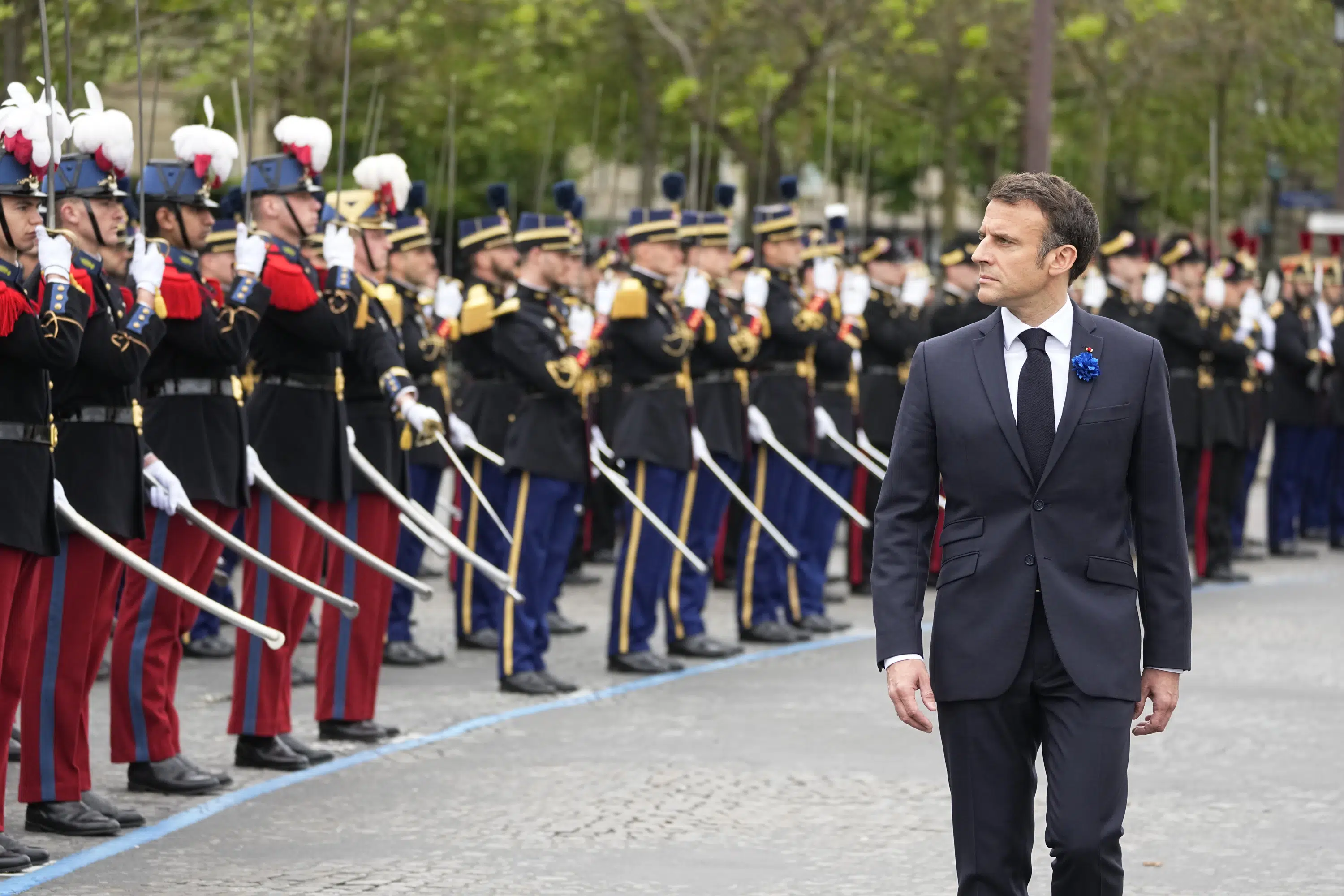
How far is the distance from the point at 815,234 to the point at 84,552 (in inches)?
276

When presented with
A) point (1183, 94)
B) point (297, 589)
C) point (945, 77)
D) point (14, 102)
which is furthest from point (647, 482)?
point (1183, 94)

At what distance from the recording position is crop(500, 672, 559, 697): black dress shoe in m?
10.1

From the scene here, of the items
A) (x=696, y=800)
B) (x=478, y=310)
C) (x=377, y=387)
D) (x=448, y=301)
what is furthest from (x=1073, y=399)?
(x=448, y=301)

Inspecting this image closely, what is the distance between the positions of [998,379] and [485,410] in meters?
6.83

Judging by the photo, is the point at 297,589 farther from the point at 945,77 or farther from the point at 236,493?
the point at 945,77

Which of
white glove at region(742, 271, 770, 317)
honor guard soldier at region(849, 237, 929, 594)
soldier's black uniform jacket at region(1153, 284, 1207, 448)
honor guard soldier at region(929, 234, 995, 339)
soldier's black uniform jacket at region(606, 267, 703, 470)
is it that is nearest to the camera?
soldier's black uniform jacket at region(606, 267, 703, 470)

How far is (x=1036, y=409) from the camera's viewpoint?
4.86 metres

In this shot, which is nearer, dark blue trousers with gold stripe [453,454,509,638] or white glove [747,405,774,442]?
dark blue trousers with gold stripe [453,454,509,638]

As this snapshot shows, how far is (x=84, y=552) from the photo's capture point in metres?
7.19

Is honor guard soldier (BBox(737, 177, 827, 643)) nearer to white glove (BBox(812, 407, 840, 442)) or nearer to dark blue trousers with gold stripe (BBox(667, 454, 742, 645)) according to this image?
white glove (BBox(812, 407, 840, 442))

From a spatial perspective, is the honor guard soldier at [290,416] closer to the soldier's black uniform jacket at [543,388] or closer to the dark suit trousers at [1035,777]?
the soldier's black uniform jacket at [543,388]

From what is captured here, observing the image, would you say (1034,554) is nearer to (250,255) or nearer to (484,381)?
(250,255)

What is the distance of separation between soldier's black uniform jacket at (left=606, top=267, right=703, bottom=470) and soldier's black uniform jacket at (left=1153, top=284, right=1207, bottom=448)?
5146 millimetres

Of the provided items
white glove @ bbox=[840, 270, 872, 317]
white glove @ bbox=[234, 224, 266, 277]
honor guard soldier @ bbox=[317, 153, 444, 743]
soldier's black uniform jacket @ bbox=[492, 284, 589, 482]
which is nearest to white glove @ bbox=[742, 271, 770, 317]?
white glove @ bbox=[840, 270, 872, 317]
